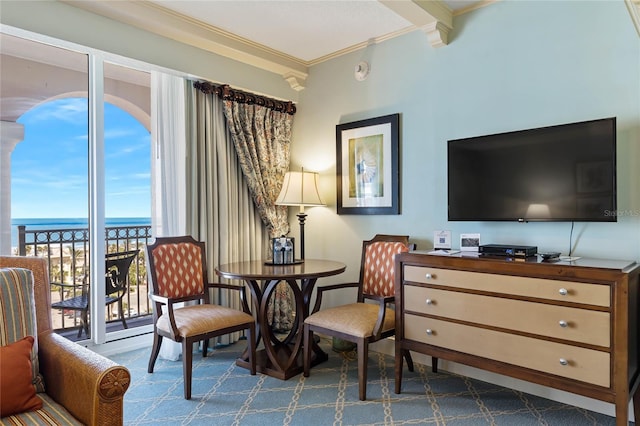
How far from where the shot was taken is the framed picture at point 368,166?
3.31 metres

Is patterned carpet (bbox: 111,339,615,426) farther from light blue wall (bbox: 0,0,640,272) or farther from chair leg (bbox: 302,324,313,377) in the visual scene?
light blue wall (bbox: 0,0,640,272)

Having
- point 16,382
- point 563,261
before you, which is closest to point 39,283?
point 16,382

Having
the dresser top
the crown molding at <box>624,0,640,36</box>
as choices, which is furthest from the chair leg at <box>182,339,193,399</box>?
the crown molding at <box>624,0,640,36</box>

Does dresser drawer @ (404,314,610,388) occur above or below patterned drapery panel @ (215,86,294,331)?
below

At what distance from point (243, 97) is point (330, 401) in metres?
2.74

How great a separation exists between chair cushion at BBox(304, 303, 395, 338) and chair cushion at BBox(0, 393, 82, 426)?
1.60 metres

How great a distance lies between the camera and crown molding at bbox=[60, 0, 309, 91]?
9.04ft

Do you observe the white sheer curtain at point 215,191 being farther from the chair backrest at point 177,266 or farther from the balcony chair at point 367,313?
the balcony chair at point 367,313

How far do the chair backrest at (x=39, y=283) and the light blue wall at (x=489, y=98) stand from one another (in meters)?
2.43

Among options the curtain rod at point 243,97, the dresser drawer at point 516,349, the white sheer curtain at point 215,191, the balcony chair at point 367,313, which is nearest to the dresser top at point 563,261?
the dresser drawer at point 516,349

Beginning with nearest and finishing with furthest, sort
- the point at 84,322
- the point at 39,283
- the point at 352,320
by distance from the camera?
the point at 39,283 < the point at 352,320 < the point at 84,322

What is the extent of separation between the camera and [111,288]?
3404 millimetres

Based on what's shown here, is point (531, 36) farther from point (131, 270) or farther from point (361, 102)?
point (131, 270)

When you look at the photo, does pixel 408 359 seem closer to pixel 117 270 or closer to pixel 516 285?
pixel 516 285
